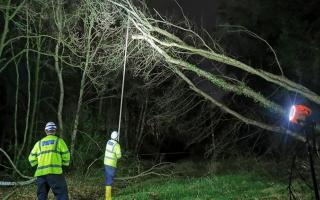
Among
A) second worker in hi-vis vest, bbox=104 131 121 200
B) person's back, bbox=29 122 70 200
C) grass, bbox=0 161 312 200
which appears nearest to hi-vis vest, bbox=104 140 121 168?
second worker in hi-vis vest, bbox=104 131 121 200

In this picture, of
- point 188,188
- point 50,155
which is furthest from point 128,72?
point 50,155

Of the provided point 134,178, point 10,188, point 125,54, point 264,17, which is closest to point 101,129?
point 134,178

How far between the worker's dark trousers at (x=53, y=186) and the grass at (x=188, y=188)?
359 cm

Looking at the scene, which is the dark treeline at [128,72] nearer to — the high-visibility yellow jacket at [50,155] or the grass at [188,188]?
the grass at [188,188]

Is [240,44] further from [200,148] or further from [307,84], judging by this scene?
[200,148]

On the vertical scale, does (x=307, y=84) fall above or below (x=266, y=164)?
above

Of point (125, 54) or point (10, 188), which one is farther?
point (10, 188)

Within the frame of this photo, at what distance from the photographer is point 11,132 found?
1109 inches

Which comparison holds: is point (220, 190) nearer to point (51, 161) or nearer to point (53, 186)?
point (53, 186)

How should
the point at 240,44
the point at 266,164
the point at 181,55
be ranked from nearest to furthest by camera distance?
the point at 181,55, the point at 266,164, the point at 240,44

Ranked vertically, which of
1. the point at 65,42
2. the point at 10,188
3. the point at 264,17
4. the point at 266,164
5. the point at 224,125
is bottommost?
the point at 10,188

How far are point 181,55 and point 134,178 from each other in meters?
6.83

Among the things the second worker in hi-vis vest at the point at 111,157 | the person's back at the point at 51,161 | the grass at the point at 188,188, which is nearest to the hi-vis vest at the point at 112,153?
the second worker in hi-vis vest at the point at 111,157

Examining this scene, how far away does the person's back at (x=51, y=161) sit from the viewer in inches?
395
